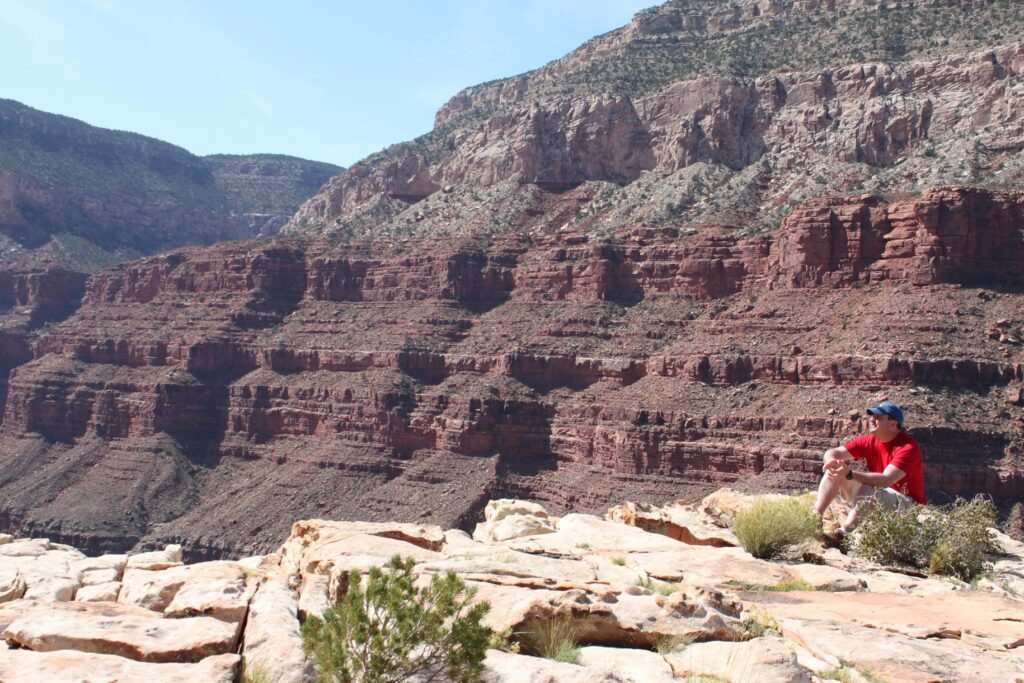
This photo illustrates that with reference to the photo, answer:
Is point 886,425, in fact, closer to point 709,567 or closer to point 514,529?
point 709,567

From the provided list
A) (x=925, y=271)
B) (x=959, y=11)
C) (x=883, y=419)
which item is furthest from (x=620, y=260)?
(x=883, y=419)

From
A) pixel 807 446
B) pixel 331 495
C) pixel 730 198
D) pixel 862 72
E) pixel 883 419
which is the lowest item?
pixel 331 495

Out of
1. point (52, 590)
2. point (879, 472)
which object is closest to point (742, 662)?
point (879, 472)

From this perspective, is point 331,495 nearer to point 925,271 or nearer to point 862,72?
point 925,271

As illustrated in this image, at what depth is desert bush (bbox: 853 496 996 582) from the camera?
1309 cm

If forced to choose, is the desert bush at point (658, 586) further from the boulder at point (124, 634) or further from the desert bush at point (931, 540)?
the boulder at point (124, 634)

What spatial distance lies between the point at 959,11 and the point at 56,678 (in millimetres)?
92556

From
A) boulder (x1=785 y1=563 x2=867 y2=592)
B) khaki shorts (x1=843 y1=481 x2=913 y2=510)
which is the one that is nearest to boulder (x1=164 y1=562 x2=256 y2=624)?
boulder (x1=785 y1=563 x2=867 y2=592)

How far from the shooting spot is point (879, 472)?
14977mm

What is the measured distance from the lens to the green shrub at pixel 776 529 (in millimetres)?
14102

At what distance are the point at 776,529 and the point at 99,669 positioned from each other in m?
9.29

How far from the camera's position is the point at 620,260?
74.4 m

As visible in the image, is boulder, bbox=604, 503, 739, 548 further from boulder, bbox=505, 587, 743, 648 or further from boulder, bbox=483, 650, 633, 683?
boulder, bbox=483, 650, 633, 683

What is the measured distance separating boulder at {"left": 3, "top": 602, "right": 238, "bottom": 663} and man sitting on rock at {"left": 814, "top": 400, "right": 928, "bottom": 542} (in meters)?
8.94
